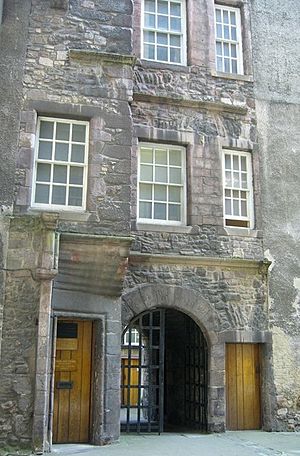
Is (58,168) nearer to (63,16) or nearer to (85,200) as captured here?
(85,200)

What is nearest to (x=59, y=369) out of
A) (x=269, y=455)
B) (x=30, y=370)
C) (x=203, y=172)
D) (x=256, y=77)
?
(x=30, y=370)

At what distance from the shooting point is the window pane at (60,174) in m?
9.10

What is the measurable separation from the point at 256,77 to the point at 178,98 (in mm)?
2125

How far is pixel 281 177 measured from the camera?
464 inches

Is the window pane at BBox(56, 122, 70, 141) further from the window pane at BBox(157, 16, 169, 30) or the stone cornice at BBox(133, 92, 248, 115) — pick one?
the window pane at BBox(157, 16, 169, 30)

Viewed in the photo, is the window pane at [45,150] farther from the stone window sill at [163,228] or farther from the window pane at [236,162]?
the window pane at [236,162]

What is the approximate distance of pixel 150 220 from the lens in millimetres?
10727

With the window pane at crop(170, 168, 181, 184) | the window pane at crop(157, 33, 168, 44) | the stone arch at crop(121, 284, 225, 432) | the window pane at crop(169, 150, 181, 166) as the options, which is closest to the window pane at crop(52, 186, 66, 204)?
the stone arch at crop(121, 284, 225, 432)

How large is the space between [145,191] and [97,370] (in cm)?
380

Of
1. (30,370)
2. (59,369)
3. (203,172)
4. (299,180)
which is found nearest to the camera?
(30,370)

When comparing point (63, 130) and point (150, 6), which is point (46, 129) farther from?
point (150, 6)

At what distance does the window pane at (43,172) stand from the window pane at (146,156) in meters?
2.47

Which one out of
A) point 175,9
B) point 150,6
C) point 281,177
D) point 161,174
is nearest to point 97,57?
point 161,174

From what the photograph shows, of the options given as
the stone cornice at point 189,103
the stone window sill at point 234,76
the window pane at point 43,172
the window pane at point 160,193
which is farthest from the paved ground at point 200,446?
the stone window sill at point 234,76
